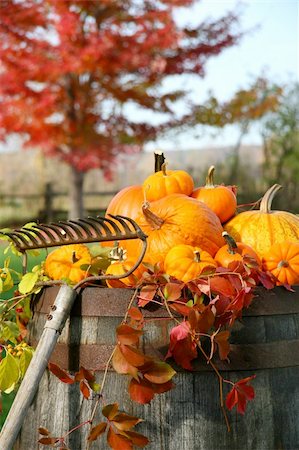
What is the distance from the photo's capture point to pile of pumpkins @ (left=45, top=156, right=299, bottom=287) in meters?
1.67

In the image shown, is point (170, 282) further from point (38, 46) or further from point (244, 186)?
point (244, 186)

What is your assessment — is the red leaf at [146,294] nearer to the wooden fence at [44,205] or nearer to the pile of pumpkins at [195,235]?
the pile of pumpkins at [195,235]

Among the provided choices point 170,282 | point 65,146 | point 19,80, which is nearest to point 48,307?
point 170,282

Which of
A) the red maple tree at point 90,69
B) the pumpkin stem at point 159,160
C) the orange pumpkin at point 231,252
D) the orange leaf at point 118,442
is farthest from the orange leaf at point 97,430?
the red maple tree at point 90,69

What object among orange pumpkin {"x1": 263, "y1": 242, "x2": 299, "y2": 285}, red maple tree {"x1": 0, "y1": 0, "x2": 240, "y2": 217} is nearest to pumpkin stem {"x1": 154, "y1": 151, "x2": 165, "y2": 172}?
orange pumpkin {"x1": 263, "y1": 242, "x2": 299, "y2": 285}

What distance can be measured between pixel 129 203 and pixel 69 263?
31 centimetres

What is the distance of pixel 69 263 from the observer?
1804 mm

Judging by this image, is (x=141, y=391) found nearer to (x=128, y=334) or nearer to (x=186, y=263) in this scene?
(x=128, y=334)

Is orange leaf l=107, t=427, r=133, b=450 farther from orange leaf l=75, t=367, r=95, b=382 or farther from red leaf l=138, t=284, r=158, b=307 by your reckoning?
red leaf l=138, t=284, r=158, b=307

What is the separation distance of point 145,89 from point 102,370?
9.22m

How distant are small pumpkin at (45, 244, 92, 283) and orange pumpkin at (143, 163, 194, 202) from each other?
0.27 metres

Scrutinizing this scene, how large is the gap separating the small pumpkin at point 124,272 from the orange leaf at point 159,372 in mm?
255

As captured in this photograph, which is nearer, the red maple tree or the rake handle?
the rake handle

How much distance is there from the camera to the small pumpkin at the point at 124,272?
166 cm
